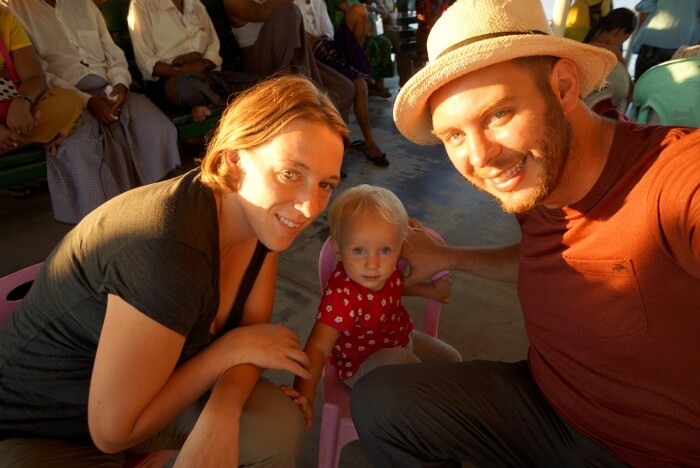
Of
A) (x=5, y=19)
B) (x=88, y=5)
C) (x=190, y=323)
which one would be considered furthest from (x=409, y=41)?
(x=190, y=323)

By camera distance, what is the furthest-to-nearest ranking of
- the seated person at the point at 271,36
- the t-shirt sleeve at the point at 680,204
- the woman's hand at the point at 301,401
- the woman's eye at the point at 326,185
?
the seated person at the point at 271,36 → the woman's hand at the point at 301,401 → the woman's eye at the point at 326,185 → the t-shirt sleeve at the point at 680,204

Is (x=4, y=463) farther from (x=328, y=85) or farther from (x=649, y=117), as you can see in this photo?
(x=328, y=85)

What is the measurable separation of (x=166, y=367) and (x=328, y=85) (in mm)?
3637

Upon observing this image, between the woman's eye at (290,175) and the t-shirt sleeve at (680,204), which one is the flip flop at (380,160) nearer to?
the woman's eye at (290,175)

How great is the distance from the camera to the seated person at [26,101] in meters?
2.43

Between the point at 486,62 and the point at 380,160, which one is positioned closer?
the point at 486,62

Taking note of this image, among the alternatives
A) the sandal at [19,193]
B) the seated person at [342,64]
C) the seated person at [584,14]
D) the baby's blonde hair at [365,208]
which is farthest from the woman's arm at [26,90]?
the seated person at [584,14]

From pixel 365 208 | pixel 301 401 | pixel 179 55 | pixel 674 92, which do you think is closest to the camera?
pixel 301 401

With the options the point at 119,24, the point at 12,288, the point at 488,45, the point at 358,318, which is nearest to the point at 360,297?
the point at 358,318

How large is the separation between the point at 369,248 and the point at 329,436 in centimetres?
62

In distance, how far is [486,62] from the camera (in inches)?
39.2

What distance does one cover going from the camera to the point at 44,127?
101 inches

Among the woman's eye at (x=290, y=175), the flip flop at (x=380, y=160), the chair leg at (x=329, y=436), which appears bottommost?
the flip flop at (x=380, y=160)

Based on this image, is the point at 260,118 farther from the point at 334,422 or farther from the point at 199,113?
the point at 199,113
